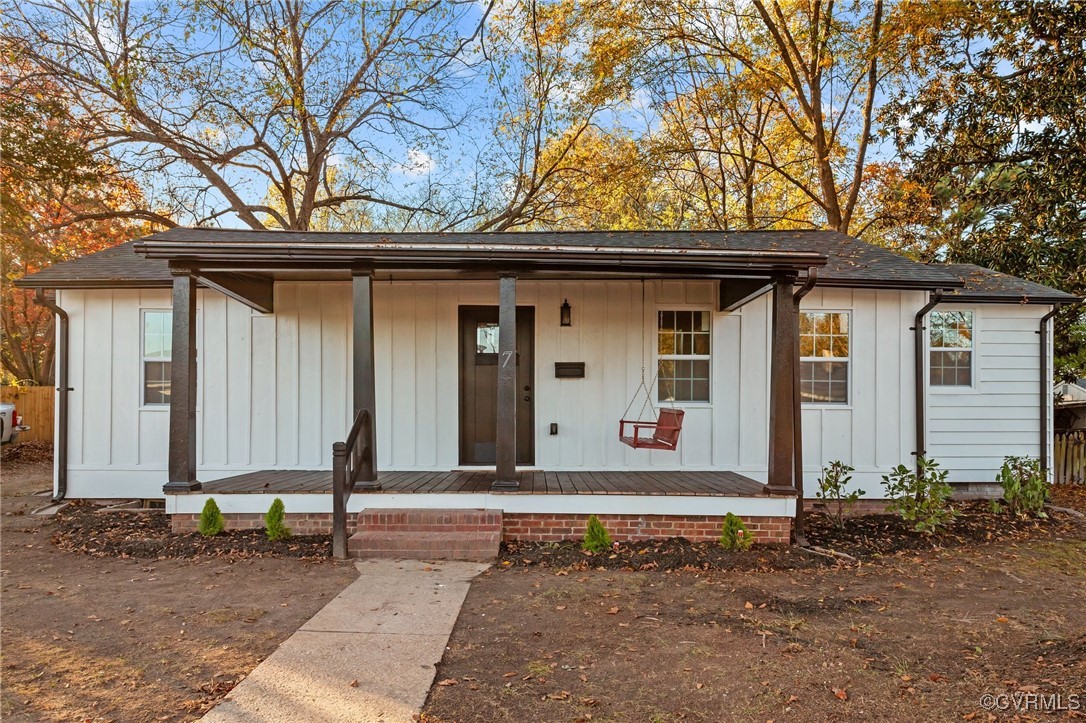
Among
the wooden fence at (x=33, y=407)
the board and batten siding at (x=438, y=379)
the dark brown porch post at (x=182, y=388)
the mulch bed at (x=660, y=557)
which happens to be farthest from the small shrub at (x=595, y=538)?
the wooden fence at (x=33, y=407)

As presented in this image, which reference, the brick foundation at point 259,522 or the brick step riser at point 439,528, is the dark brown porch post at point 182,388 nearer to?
the brick foundation at point 259,522

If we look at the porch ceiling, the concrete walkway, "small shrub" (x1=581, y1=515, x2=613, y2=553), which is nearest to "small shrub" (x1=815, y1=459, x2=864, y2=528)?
the porch ceiling

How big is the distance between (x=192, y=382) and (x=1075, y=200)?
12.9 meters

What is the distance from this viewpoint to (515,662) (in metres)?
3.19

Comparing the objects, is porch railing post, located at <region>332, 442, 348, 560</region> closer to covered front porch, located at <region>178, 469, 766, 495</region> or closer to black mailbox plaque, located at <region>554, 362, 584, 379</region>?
covered front porch, located at <region>178, 469, 766, 495</region>

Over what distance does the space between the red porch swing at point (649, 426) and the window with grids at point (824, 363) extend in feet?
5.71

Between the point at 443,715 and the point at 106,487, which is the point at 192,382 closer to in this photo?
the point at 106,487

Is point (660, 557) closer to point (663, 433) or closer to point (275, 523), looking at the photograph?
point (663, 433)

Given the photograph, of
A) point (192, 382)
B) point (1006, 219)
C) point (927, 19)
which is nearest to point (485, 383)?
point (192, 382)

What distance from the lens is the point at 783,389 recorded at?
553 centimetres

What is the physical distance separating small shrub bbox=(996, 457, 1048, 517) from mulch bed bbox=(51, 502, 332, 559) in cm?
755

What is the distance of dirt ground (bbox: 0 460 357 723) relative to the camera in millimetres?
2764

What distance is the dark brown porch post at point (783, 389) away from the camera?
5512 millimetres

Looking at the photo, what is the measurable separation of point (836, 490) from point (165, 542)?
21.9 feet
